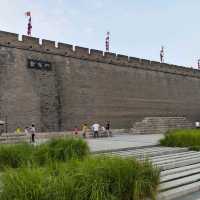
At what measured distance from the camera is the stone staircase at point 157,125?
20.4 meters

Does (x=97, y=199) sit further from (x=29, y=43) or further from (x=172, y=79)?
(x=172, y=79)

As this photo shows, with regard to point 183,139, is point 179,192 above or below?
below

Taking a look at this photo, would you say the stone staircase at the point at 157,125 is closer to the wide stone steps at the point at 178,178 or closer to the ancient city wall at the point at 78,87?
the ancient city wall at the point at 78,87

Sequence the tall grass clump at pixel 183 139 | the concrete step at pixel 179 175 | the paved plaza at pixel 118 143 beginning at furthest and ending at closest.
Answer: the tall grass clump at pixel 183 139 < the paved plaza at pixel 118 143 < the concrete step at pixel 179 175

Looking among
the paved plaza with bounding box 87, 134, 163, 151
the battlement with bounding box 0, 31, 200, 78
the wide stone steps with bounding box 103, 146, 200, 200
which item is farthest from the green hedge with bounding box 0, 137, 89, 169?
the battlement with bounding box 0, 31, 200, 78

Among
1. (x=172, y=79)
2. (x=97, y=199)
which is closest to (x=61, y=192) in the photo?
(x=97, y=199)

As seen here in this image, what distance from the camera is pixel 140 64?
76.3 feet

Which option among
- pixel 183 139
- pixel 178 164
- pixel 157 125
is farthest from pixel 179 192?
pixel 157 125

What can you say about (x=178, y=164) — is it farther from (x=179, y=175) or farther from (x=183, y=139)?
(x=183, y=139)

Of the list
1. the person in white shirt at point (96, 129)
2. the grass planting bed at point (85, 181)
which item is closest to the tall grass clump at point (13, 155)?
the grass planting bed at point (85, 181)

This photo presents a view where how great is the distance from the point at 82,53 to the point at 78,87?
2.09 meters

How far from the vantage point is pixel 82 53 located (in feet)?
65.0

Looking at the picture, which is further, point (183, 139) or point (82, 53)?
point (82, 53)

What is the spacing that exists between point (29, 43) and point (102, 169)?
48.2ft
